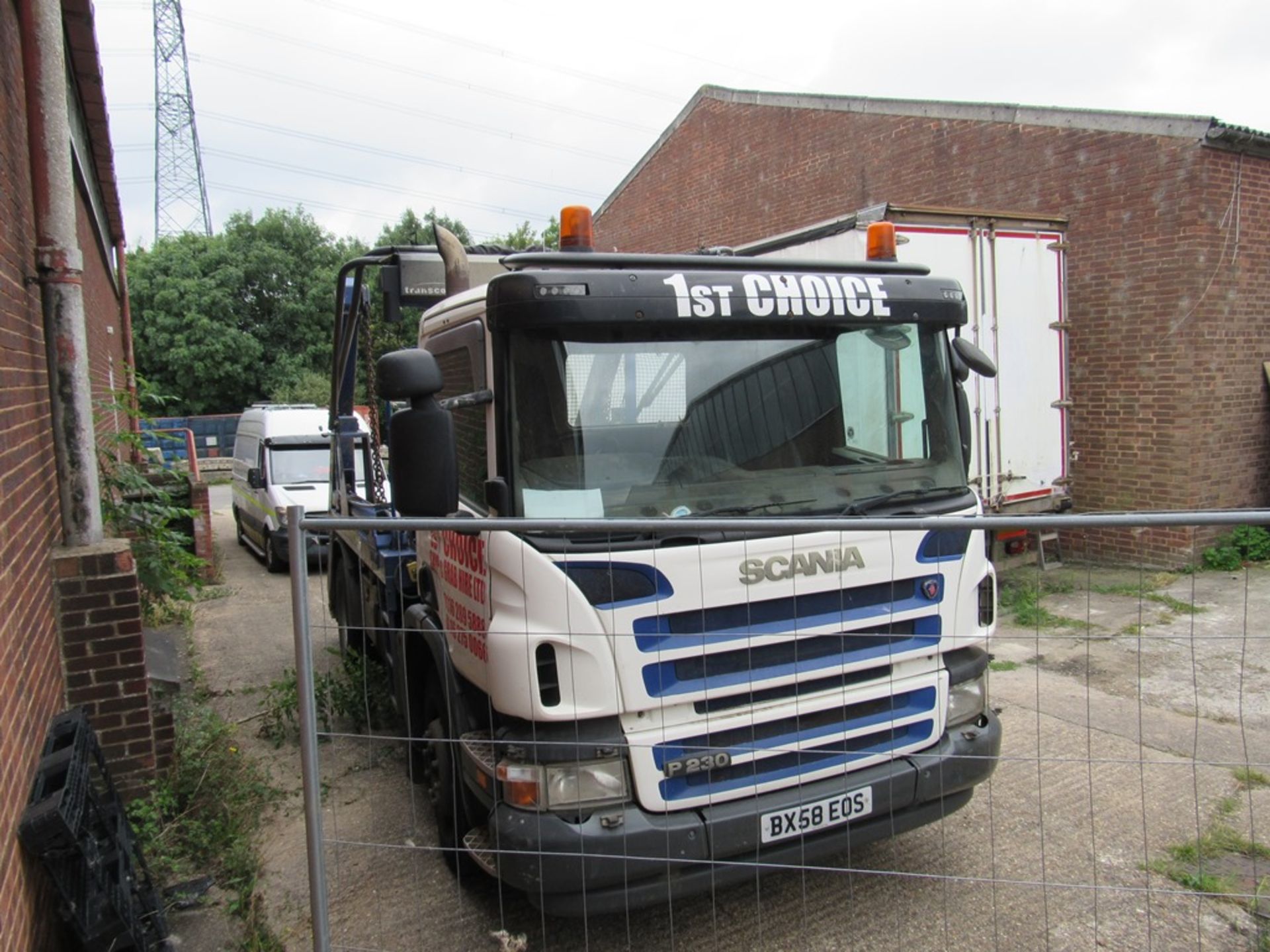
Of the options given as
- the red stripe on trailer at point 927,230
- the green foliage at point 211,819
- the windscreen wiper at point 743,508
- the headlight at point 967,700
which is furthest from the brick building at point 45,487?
the red stripe on trailer at point 927,230

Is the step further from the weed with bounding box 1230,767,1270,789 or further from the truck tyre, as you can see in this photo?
the weed with bounding box 1230,767,1270,789

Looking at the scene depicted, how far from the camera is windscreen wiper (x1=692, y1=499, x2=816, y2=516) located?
312 cm

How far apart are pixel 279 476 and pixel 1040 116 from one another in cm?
1046

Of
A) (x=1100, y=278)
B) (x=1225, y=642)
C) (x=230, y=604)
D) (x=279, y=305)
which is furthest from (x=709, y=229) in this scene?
(x=279, y=305)

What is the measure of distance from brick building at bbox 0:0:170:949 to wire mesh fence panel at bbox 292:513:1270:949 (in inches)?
37.9

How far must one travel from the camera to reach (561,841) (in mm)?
2787

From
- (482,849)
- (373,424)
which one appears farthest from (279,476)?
(482,849)

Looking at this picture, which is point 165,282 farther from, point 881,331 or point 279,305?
point 881,331

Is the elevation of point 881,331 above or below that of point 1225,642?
above

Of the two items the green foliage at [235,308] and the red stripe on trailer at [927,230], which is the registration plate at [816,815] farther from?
the green foliage at [235,308]

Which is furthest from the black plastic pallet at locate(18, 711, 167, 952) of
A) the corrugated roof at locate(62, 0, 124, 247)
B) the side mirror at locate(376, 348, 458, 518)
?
the corrugated roof at locate(62, 0, 124, 247)

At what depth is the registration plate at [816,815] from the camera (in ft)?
9.68

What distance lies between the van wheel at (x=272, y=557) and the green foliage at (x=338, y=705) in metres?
5.88

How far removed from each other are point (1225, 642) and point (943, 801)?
420cm
